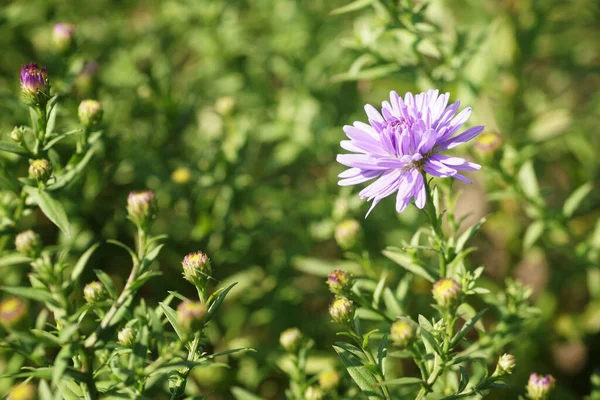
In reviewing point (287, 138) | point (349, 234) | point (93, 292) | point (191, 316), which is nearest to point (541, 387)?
point (349, 234)

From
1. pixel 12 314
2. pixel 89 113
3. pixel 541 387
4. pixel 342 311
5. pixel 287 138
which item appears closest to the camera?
pixel 12 314

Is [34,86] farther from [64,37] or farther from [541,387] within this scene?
[541,387]

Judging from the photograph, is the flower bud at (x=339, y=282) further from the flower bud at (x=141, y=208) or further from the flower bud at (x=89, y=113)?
the flower bud at (x=89, y=113)

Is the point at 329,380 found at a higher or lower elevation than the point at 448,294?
lower

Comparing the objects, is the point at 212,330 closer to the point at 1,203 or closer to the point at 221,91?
the point at 1,203

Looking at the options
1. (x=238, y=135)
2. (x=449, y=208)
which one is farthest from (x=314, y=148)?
(x=449, y=208)

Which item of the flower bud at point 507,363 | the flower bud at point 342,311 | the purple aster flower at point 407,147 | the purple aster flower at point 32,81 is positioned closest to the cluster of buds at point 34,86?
the purple aster flower at point 32,81
